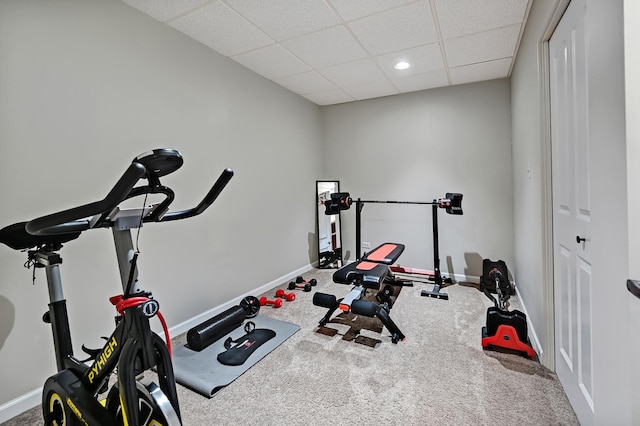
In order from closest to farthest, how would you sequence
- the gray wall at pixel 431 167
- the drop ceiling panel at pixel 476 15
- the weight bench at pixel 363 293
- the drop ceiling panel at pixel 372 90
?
the drop ceiling panel at pixel 476 15
the weight bench at pixel 363 293
the gray wall at pixel 431 167
the drop ceiling panel at pixel 372 90

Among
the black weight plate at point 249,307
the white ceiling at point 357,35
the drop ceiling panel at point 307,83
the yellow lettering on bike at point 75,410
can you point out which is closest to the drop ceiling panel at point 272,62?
the white ceiling at point 357,35

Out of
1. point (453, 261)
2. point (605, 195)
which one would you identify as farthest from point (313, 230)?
point (605, 195)

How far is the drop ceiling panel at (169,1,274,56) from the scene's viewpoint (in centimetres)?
217

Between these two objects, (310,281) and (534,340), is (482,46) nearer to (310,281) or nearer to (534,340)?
(534,340)

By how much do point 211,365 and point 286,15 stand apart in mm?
2608

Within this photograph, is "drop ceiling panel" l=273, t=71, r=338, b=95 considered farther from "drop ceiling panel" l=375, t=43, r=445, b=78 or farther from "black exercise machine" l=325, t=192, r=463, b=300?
"black exercise machine" l=325, t=192, r=463, b=300

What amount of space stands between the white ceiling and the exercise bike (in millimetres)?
1766

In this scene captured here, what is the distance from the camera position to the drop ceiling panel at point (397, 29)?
2.20 metres

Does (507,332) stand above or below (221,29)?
below

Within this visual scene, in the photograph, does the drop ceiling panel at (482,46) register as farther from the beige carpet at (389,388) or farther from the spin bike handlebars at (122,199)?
the spin bike handlebars at (122,199)

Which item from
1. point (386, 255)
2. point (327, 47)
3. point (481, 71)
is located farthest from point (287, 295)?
point (481, 71)

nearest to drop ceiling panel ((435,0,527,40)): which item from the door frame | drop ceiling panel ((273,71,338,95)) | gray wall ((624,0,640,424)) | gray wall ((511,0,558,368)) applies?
gray wall ((511,0,558,368))

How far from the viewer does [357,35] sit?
250cm

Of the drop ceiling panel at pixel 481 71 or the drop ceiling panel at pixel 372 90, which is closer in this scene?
the drop ceiling panel at pixel 481 71
